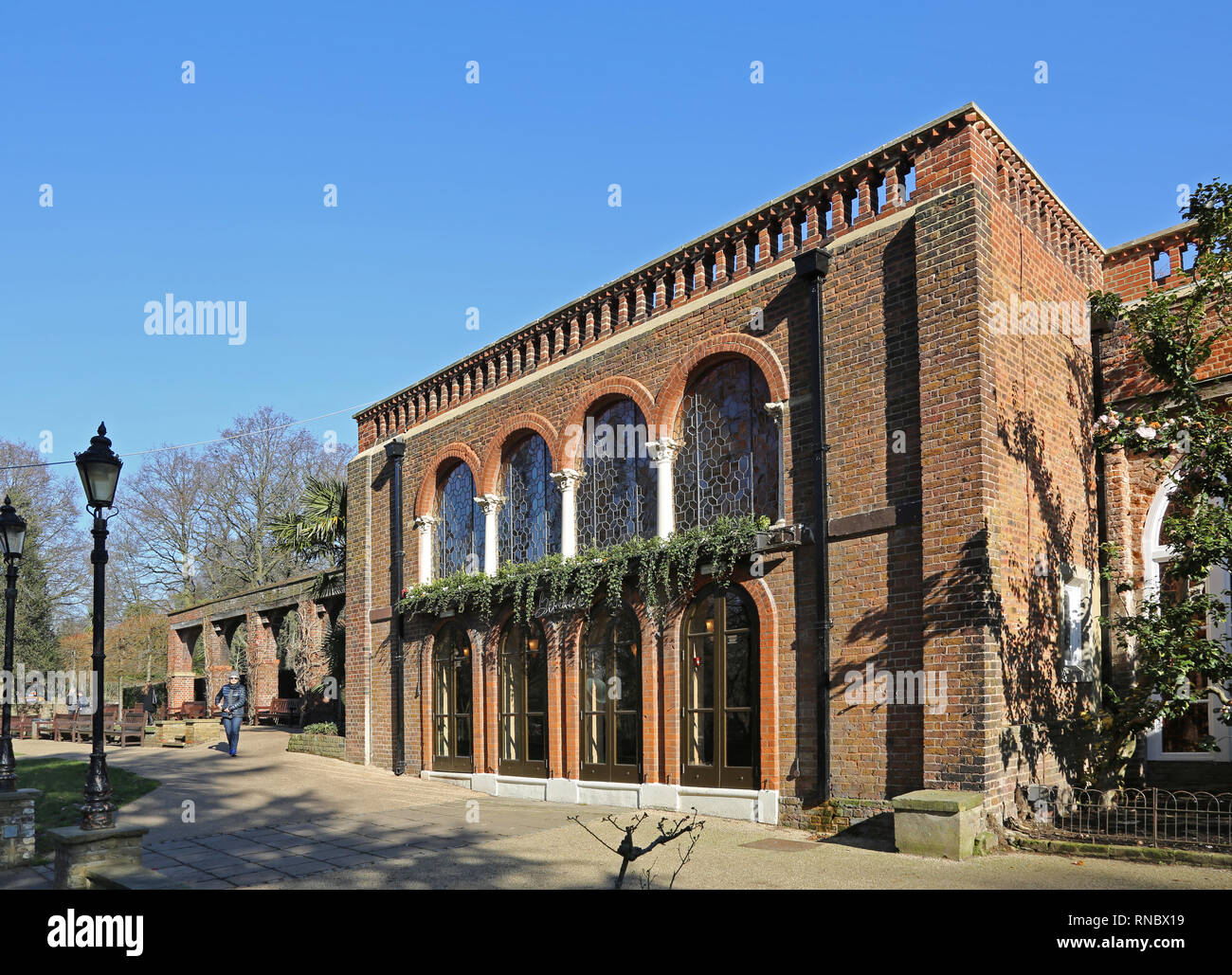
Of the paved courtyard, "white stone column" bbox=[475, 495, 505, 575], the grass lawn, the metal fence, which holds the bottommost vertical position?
the grass lawn

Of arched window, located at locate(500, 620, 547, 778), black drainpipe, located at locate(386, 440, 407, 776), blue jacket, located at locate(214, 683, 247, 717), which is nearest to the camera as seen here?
arched window, located at locate(500, 620, 547, 778)

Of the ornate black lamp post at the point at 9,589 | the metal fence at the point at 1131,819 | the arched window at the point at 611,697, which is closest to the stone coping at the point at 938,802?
the metal fence at the point at 1131,819

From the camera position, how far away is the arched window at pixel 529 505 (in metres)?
15.2

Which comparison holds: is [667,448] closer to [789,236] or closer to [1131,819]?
[789,236]

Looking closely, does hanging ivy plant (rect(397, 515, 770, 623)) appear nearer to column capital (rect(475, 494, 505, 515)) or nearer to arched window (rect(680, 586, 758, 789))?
arched window (rect(680, 586, 758, 789))

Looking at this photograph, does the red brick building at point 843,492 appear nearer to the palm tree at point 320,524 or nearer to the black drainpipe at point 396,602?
the black drainpipe at point 396,602

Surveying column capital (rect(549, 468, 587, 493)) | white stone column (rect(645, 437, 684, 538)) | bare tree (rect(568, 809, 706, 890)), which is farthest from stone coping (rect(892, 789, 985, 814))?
column capital (rect(549, 468, 587, 493))

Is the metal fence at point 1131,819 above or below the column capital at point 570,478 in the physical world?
below

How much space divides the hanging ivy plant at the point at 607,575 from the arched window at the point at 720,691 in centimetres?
38

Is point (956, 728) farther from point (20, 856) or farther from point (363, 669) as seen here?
→ point (363, 669)

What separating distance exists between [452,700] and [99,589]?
27.5 ft

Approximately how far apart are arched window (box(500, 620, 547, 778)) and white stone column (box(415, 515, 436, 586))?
2679 mm

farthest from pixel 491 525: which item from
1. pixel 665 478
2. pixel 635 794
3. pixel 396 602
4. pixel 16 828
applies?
pixel 16 828

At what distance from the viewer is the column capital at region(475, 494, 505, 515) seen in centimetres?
1614
